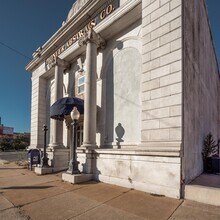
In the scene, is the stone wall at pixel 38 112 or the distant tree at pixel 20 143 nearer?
the stone wall at pixel 38 112

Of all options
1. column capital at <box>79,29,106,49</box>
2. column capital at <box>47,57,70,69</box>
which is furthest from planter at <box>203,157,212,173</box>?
column capital at <box>47,57,70,69</box>

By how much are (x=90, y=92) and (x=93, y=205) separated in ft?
19.9

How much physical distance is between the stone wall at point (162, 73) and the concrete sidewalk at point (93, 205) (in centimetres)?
196

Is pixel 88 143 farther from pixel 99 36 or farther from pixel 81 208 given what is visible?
pixel 99 36

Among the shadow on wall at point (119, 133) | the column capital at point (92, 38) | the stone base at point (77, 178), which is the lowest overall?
the stone base at point (77, 178)

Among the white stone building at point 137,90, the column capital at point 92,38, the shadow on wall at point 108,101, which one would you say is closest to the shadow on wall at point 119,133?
the white stone building at point 137,90

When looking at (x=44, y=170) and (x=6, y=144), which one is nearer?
(x=44, y=170)

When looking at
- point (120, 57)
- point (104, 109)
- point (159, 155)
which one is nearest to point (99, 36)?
point (120, 57)

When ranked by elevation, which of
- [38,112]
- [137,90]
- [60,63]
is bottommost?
[38,112]

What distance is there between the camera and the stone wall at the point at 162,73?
6902 millimetres

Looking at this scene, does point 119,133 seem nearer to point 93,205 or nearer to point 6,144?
point 93,205

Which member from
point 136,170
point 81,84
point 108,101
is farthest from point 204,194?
point 81,84

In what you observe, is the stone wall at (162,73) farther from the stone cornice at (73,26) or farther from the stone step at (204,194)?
the stone cornice at (73,26)

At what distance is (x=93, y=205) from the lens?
562cm
